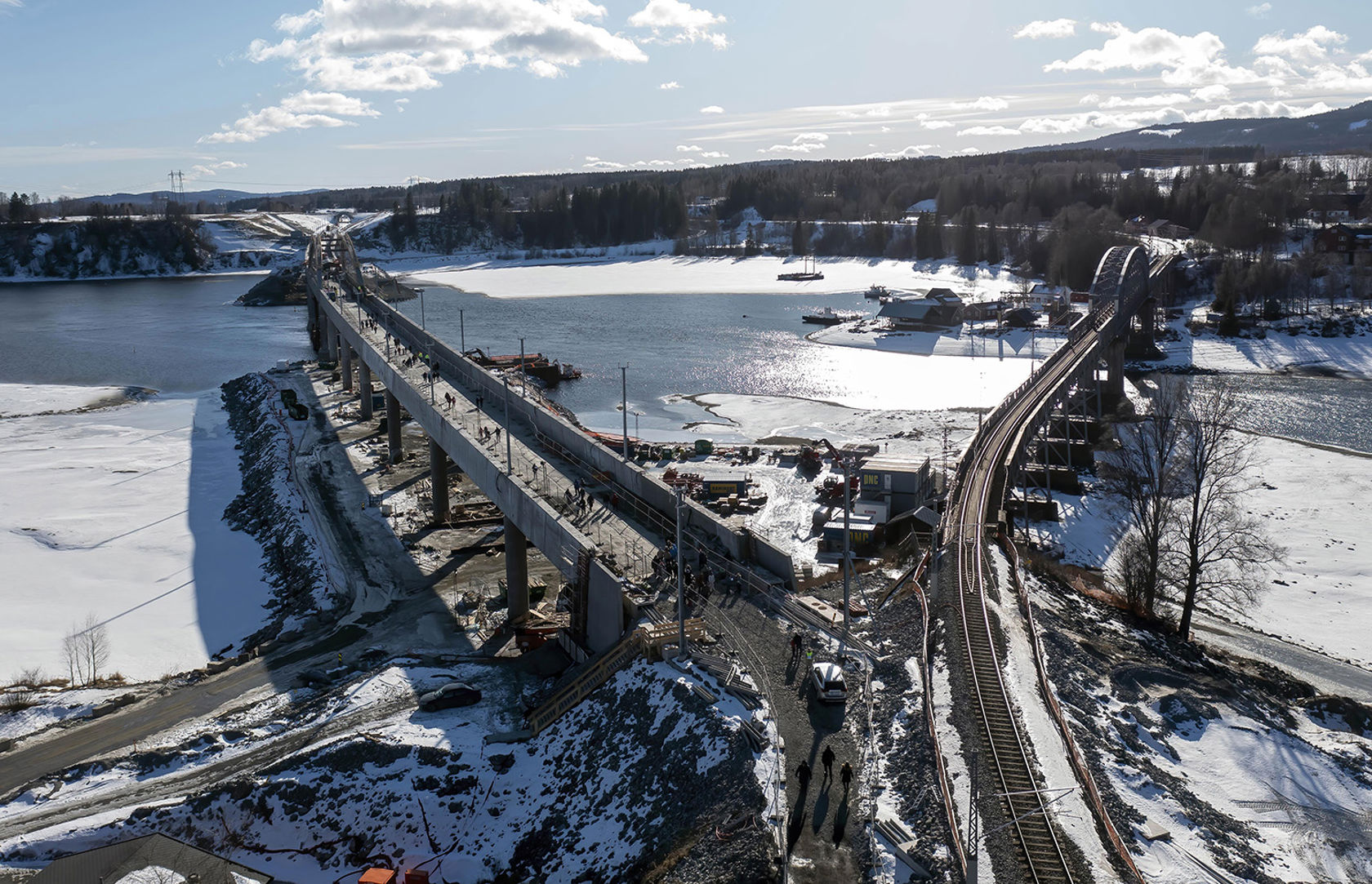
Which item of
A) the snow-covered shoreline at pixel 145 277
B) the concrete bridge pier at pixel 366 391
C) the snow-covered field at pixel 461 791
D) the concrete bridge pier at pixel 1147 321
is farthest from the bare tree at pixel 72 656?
the snow-covered shoreline at pixel 145 277

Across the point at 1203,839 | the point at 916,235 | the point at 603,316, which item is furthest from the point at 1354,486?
the point at 916,235

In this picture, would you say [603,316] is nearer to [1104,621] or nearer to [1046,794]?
[1104,621]

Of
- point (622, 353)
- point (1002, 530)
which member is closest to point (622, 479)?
point (1002, 530)

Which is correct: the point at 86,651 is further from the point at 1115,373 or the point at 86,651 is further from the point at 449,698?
the point at 1115,373

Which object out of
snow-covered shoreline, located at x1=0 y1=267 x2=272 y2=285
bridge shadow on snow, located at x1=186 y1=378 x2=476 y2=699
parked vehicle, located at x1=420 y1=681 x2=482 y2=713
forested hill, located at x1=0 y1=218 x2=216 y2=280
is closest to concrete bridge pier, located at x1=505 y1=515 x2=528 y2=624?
bridge shadow on snow, located at x1=186 y1=378 x2=476 y2=699

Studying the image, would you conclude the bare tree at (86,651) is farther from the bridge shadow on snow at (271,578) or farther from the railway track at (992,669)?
the railway track at (992,669)

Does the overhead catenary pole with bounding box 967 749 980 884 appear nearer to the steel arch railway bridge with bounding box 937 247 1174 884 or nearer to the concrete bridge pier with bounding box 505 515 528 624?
the steel arch railway bridge with bounding box 937 247 1174 884
